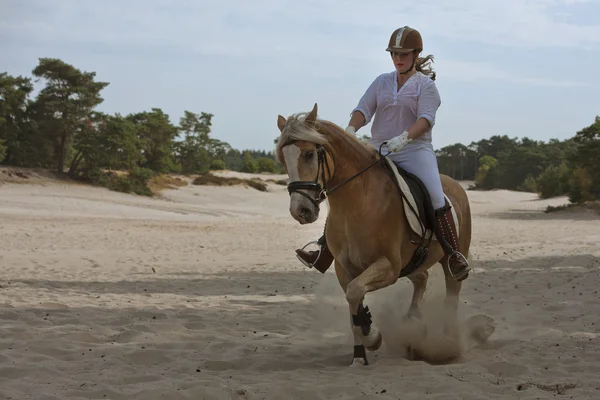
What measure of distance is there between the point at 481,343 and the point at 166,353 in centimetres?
309

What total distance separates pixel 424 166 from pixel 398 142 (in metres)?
0.57

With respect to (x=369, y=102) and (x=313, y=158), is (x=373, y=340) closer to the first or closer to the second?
(x=313, y=158)

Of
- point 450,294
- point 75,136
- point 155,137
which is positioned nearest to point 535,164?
point 155,137

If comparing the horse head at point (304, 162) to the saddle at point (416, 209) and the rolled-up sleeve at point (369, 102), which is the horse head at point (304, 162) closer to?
the saddle at point (416, 209)

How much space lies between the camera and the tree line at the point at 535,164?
36.9 meters

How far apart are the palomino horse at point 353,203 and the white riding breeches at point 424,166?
378 mm

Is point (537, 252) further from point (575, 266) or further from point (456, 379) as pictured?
point (456, 379)

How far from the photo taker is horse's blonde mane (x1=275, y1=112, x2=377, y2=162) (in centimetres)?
500

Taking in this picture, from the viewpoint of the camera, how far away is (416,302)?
7.02 m

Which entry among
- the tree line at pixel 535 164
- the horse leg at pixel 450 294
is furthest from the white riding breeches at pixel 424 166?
the tree line at pixel 535 164

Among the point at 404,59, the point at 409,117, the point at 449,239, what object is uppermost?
the point at 404,59

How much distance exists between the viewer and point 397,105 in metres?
6.02

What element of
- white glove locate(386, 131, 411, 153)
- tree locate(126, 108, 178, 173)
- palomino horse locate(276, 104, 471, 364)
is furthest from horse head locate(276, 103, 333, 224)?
tree locate(126, 108, 178, 173)

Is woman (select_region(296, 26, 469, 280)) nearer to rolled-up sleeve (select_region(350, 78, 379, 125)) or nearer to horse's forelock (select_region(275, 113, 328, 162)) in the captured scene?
rolled-up sleeve (select_region(350, 78, 379, 125))
